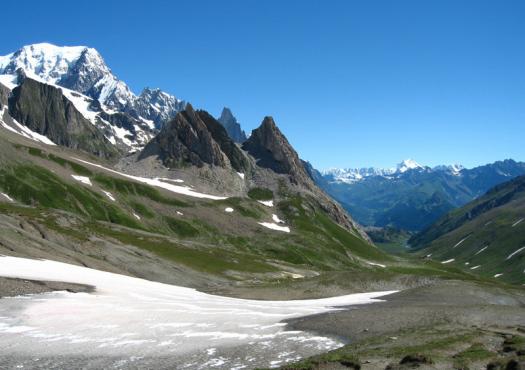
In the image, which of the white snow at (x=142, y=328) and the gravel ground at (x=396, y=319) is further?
the gravel ground at (x=396, y=319)

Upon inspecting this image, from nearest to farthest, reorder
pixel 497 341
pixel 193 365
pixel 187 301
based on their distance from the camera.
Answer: pixel 193 365 < pixel 497 341 < pixel 187 301

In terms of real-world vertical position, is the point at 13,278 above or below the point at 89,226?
below

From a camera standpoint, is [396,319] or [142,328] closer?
[142,328]

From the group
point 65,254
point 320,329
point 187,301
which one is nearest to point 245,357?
point 320,329

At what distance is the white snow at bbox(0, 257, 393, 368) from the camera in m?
36.8

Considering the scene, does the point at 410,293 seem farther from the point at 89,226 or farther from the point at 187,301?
the point at 89,226

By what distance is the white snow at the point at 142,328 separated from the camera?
36812 millimetres

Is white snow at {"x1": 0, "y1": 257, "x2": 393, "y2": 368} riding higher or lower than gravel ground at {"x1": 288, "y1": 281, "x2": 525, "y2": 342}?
higher

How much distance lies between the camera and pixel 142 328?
146 ft

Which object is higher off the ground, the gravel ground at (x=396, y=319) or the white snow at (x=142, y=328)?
the white snow at (x=142, y=328)

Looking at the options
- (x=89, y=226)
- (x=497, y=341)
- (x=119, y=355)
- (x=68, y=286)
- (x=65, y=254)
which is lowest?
(x=497, y=341)

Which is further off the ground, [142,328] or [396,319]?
[142,328]

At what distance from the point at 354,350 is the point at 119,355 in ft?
53.6

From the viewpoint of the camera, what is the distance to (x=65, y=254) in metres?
92.2
